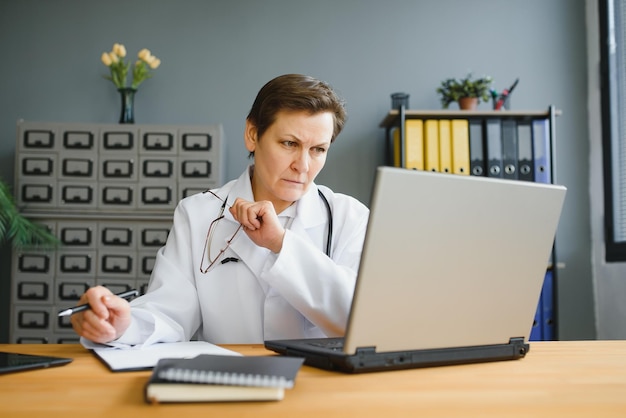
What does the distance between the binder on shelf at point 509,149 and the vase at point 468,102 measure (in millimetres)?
192

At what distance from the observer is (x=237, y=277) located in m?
1.46

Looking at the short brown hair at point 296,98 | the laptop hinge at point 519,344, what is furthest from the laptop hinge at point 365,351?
the short brown hair at point 296,98

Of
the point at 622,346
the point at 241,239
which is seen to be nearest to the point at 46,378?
the point at 241,239

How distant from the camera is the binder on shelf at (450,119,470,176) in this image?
2.96 m

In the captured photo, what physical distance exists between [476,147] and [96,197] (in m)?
1.88

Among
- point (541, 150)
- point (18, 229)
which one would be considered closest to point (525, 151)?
point (541, 150)

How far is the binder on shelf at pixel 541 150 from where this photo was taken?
9.62 ft

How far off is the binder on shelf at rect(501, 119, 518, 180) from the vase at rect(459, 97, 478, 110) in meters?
0.19

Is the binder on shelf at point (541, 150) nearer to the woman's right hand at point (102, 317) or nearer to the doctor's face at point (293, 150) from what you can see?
the doctor's face at point (293, 150)

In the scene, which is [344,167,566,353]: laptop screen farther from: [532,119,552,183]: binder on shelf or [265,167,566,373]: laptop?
[532,119,552,183]: binder on shelf

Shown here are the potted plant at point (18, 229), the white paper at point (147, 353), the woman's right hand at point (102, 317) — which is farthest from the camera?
the potted plant at point (18, 229)

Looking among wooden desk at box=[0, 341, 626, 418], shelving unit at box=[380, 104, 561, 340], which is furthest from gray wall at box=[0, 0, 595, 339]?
wooden desk at box=[0, 341, 626, 418]

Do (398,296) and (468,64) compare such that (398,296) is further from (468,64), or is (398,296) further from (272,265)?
(468,64)

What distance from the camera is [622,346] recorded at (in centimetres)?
117
